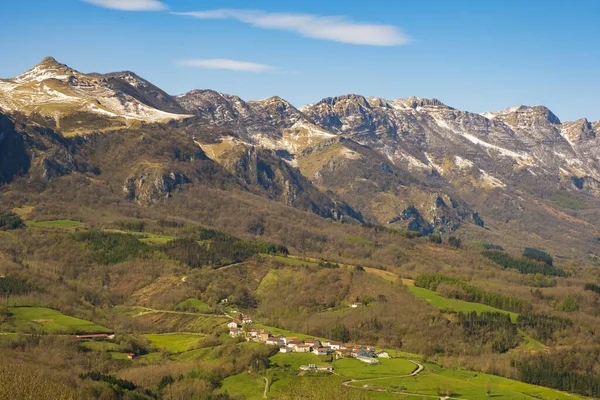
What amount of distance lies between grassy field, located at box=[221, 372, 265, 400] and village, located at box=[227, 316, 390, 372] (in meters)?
16.2

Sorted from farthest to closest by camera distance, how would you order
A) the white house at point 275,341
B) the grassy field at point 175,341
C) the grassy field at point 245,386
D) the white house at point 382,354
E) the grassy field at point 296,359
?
the grassy field at point 175,341 → the white house at point 275,341 → the white house at point 382,354 → the grassy field at point 296,359 → the grassy field at point 245,386

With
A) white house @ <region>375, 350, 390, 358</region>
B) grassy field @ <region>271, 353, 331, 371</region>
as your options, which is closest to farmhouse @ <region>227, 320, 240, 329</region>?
grassy field @ <region>271, 353, 331, 371</region>

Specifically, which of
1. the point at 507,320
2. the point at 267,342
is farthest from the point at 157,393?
the point at 507,320

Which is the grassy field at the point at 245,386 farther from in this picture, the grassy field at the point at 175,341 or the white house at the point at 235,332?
the white house at the point at 235,332

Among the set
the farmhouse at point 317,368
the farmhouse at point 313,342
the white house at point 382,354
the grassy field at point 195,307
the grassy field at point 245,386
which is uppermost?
the farmhouse at point 313,342

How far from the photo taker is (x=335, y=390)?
12200cm

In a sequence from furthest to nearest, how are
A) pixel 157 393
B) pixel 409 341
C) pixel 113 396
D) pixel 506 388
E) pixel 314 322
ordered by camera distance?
pixel 314 322 < pixel 409 341 < pixel 506 388 < pixel 157 393 < pixel 113 396

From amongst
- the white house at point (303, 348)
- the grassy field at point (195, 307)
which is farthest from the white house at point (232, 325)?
the white house at point (303, 348)

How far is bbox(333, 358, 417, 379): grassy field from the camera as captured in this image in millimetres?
139363

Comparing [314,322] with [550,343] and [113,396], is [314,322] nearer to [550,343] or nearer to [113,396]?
[550,343]

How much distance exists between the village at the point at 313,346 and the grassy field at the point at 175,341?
8.49 meters

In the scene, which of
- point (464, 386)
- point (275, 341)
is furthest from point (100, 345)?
point (464, 386)

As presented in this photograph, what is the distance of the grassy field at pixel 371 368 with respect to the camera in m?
139

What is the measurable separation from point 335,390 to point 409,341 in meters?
56.9
